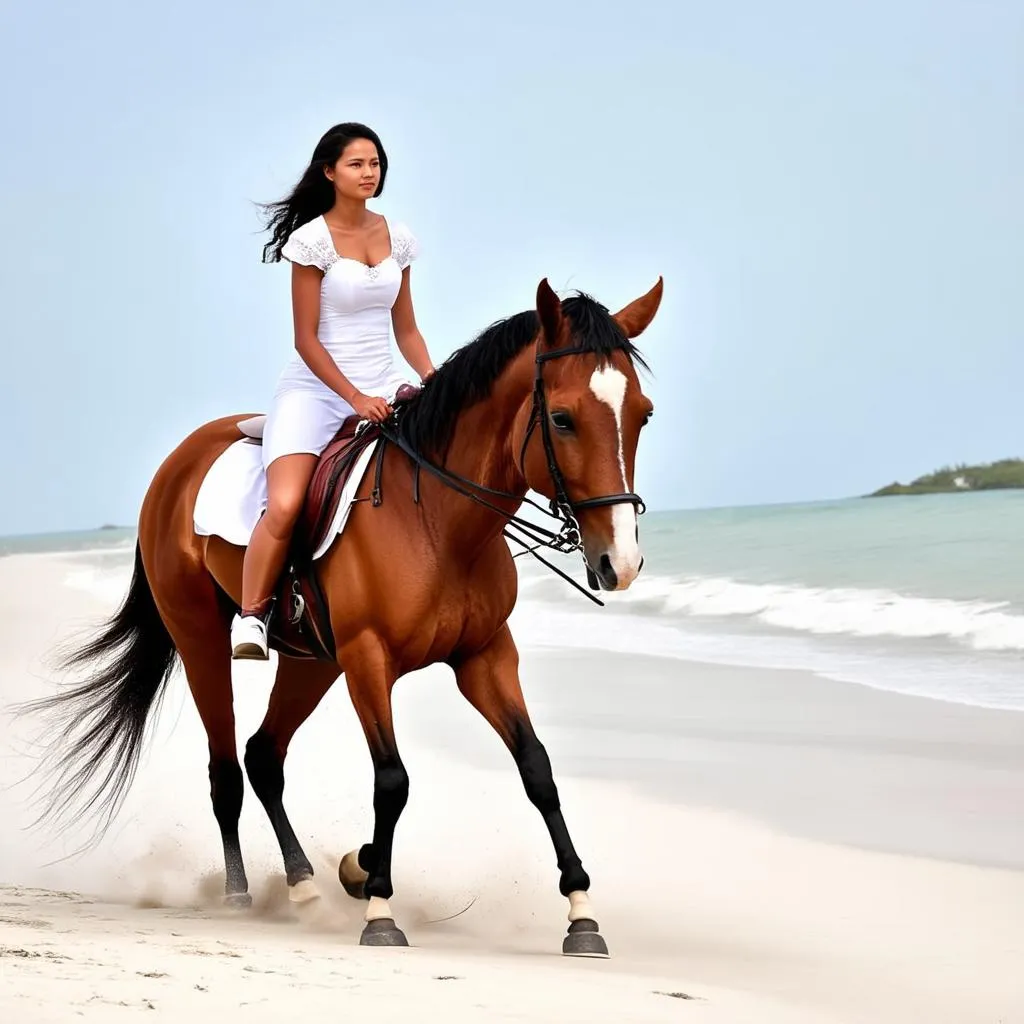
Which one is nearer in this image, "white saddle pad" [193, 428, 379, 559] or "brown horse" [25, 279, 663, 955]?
"brown horse" [25, 279, 663, 955]

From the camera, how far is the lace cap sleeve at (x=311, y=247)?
16.3ft

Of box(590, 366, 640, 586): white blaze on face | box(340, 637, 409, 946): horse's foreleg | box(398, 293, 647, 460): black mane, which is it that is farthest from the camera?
box(340, 637, 409, 946): horse's foreleg

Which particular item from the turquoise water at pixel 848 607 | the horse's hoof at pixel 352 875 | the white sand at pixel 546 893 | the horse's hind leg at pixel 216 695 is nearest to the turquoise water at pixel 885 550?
the turquoise water at pixel 848 607

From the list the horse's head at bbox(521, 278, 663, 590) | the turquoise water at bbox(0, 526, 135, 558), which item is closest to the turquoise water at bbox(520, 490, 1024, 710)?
the horse's head at bbox(521, 278, 663, 590)

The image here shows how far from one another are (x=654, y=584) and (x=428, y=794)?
1227 centimetres

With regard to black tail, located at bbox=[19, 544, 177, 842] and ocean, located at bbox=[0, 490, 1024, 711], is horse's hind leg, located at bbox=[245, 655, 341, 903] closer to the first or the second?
black tail, located at bbox=[19, 544, 177, 842]

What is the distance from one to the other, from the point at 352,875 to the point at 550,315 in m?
2.07

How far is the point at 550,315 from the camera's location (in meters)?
4.23

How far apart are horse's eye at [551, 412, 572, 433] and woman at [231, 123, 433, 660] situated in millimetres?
814

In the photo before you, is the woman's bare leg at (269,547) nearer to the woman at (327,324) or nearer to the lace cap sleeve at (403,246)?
the woman at (327,324)

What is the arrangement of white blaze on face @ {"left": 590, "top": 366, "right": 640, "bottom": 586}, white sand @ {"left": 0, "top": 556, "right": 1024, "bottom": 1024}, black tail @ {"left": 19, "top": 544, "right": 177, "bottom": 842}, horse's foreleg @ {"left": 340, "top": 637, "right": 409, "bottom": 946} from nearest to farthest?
white sand @ {"left": 0, "top": 556, "right": 1024, "bottom": 1024}, white blaze on face @ {"left": 590, "top": 366, "right": 640, "bottom": 586}, horse's foreleg @ {"left": 340, "top": 637, "right": 409, "bottom": 946}, black tail @ {"left": 19, "top": 544, "right": 177, "bottom": 842}

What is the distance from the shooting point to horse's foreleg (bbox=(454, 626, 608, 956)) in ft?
14.7

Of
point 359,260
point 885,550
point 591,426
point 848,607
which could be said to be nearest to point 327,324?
point 359,260

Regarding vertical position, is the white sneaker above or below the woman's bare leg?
below
